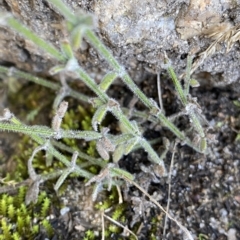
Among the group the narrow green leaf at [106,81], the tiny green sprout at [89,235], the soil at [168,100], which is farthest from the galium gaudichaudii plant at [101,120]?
the tiny green sprout at [89,235]

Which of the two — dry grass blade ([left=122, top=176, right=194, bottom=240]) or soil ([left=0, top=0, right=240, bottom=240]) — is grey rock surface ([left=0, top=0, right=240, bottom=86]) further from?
dry grass blade ([left=122, top=176, right=194, bottom=240])

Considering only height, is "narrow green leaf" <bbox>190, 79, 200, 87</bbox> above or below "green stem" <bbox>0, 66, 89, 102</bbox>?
above

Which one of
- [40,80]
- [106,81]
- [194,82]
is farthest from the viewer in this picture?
[40,80]

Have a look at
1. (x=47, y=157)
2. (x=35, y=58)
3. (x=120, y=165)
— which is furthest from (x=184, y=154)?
(x=35, y=58)

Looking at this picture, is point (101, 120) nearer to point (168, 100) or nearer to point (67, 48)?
point (67, 48)

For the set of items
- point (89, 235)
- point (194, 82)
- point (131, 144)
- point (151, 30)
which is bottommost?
point (89, 235)

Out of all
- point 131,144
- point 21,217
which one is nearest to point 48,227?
point 21,217

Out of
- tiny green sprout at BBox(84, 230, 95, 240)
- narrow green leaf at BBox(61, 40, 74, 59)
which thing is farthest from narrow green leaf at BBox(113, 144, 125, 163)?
narrow green leaf at BBox(61, 40, 74, 59)

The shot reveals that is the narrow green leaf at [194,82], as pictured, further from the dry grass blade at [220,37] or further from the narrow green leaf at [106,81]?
the narrow green leaf at [106,81]

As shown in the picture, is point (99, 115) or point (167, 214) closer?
point (99, 115)
